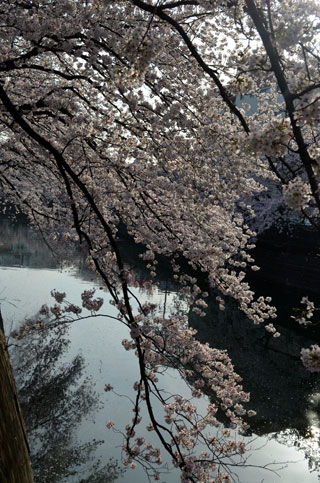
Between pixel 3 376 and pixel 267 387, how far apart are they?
11005mm

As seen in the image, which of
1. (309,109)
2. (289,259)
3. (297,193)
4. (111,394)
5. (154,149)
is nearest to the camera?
(309,109)

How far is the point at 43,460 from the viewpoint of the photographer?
750cm

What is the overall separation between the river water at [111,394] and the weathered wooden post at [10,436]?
3.52 metres

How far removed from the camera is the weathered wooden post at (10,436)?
1798 millimetres

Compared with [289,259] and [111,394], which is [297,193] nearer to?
[111,394]

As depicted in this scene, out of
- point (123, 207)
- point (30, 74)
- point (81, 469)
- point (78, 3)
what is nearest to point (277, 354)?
point (81, 469)

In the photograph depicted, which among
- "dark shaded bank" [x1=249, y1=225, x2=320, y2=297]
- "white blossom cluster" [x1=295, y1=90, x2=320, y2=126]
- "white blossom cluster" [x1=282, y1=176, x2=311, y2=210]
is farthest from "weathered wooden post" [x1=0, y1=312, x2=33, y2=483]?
"dark shaded bank" [x1=249, y1=225, x2=320, y2=297]

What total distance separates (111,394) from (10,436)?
868cm

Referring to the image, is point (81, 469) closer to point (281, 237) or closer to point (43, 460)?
point (43, 460)

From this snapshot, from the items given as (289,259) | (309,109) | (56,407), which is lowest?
(56,407)

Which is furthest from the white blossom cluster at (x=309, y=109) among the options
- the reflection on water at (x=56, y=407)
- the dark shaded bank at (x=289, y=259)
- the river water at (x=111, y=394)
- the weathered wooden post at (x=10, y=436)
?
the dark shaded bank at (x=289, y=259)

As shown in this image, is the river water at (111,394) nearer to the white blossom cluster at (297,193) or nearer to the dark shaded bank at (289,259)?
the white blossom cluster at (297,193)

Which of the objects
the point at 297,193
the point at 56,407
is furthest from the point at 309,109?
→ the point at 56,407

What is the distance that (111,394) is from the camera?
1019cm
